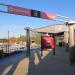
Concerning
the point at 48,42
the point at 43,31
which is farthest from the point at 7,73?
the point at 43,31

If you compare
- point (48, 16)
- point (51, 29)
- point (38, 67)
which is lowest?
point (38, 67)

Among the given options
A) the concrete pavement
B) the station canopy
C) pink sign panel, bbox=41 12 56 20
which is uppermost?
pink sign panel, bbox=41 12 56 20

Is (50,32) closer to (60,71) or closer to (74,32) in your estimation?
(74,32)

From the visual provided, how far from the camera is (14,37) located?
118875 millimetres

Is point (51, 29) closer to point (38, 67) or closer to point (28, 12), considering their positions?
point (28, 12)

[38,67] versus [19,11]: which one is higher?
[19,11]

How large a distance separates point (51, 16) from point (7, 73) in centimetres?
621

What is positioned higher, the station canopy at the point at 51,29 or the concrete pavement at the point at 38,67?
the station canopy at the point at 51,29

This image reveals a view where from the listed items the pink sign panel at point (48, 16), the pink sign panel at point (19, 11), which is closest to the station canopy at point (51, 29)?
the pink sign panel at point (48, 16)

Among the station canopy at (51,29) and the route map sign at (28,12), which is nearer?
the route map sign at (28,12)

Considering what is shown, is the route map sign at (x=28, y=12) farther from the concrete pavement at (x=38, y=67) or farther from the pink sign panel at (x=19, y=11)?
the concrete pavement at (x=38, y=67)

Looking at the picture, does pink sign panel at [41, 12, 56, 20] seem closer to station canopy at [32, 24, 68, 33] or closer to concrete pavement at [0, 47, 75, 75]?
concrete pavement at [0, 47, 75, 75]

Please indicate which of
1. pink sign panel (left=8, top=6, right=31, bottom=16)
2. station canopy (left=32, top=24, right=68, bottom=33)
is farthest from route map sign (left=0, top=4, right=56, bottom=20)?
station canopy (left=32, top=24, right=68, bottom=33)

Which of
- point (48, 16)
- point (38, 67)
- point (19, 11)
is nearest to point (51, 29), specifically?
point (48, 16)
